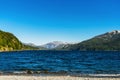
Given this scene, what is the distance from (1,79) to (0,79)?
194mm

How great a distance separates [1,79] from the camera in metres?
46.5

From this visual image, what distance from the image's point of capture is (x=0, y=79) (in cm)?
4634
